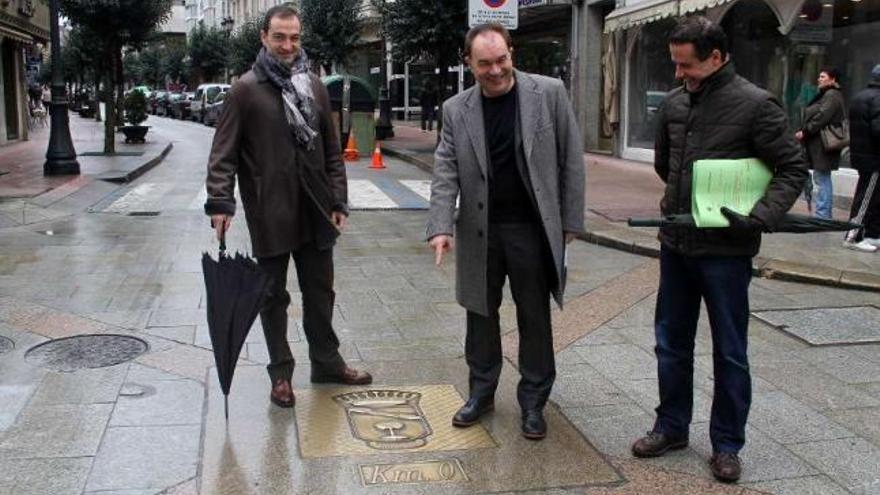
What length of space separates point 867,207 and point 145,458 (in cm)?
724

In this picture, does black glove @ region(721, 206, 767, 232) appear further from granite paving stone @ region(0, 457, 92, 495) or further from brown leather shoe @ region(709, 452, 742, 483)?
granite paving stone @ region(0, 457, 92, 495)

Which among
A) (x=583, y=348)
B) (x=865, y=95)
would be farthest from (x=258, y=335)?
(x=865, y=95)

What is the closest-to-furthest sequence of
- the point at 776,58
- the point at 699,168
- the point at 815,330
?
the point at 699,168 → the point at 815,330 → the point at 776,58

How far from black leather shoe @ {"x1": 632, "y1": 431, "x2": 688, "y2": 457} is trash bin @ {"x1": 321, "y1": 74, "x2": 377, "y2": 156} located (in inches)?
688

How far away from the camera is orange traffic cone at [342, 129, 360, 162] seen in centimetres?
2002

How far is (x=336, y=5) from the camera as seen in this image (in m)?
29.3

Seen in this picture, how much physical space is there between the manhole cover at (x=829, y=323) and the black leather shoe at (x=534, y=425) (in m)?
2.47

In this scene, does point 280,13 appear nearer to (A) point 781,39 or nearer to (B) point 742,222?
(B) point 742,222

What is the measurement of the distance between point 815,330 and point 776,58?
889 centimetres

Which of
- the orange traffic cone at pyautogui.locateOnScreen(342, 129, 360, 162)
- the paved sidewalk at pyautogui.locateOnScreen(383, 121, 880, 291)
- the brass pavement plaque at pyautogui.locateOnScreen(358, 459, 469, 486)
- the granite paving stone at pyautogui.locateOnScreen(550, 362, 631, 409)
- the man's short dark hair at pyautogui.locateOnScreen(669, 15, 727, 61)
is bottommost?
the brass pavement plaque at pyautogui.locateOnScreen(358, 459, 469, 486)

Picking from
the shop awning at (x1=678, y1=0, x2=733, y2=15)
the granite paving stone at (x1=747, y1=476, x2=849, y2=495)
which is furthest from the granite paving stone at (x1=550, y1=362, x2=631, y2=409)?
the shop awning at (x1=678, y1=0, x2=733, y2=15)

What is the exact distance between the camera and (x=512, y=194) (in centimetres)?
404

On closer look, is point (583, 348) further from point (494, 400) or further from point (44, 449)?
point (44, 449)

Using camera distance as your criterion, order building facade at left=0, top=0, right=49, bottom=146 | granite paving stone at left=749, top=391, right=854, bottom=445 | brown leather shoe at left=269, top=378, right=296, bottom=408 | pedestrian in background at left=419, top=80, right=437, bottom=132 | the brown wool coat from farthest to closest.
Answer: pedestrian in background at left=419, top=80, right=437, bottom=132 → building facade at left=0, top=0, right=49, bottom=146 → brown leather shoe at left=269, top=378, right=296, bottom=408 → the brown wool coat → granite paving stone at left=749, top=391, right=854, bottom=445
